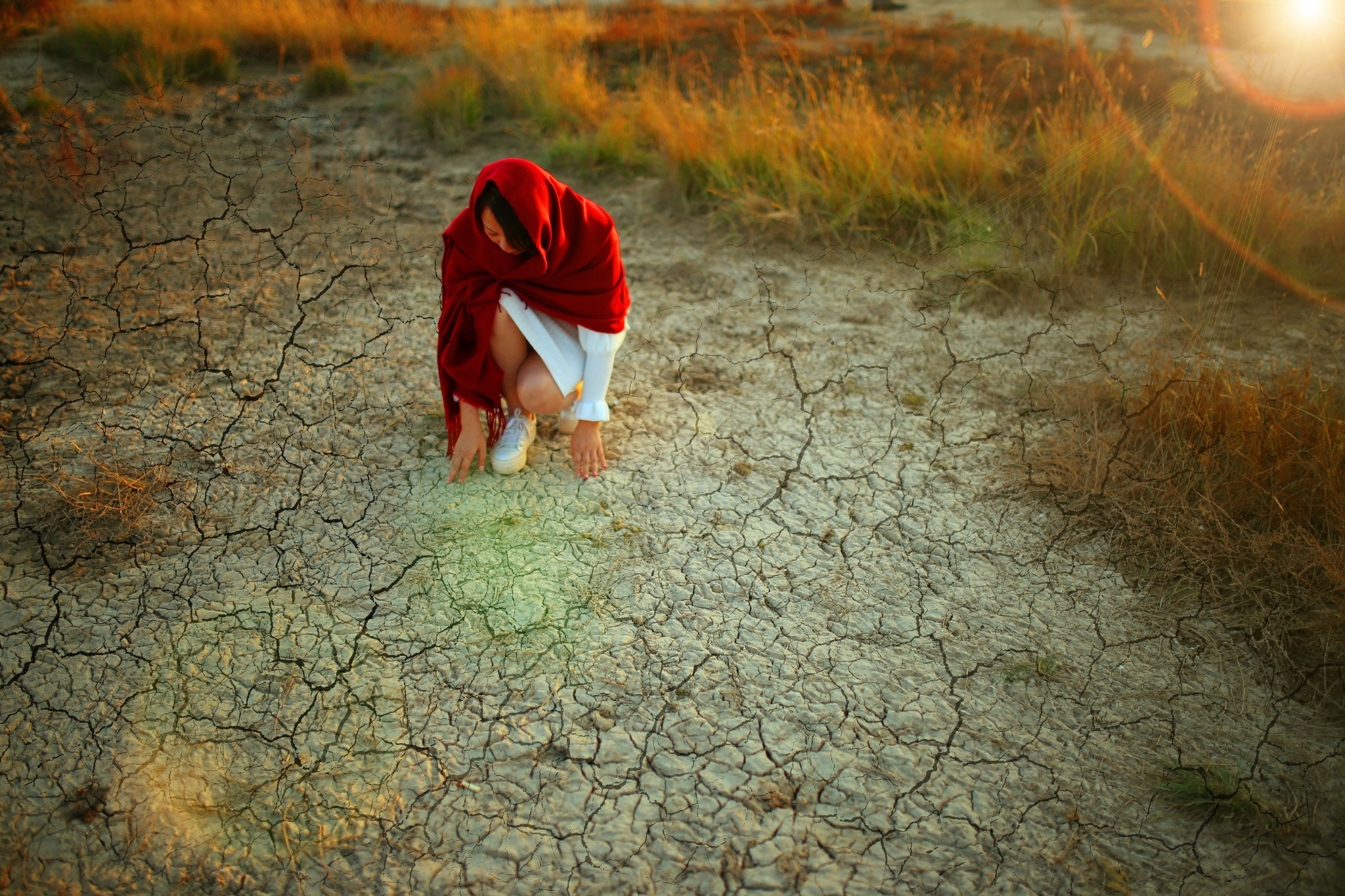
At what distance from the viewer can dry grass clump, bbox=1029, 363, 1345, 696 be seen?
2.03 meters

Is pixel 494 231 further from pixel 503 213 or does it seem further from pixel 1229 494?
pixel 1229 494

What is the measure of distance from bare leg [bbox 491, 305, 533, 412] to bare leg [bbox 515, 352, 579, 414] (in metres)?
0.02

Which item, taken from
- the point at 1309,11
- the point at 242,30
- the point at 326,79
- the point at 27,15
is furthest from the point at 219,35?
the point at 1309,11

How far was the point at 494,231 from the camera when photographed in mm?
1953

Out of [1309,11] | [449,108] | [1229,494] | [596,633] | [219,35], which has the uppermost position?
[1309,11]

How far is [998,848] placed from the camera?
1.61 metres

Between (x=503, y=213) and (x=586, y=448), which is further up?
(x=503, y=213)

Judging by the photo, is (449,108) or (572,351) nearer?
(572,351)

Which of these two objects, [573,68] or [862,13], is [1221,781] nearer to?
[573,68]

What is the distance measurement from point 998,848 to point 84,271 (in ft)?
12.7

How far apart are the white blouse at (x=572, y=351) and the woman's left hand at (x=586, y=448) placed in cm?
5

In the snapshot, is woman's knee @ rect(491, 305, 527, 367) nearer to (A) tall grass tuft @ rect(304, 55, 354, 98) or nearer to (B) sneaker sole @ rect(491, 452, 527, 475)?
(B) sneaker sole @ rect(491, 452, 527, 475)

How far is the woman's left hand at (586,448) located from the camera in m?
2.35

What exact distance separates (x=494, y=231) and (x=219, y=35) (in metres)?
4.99
